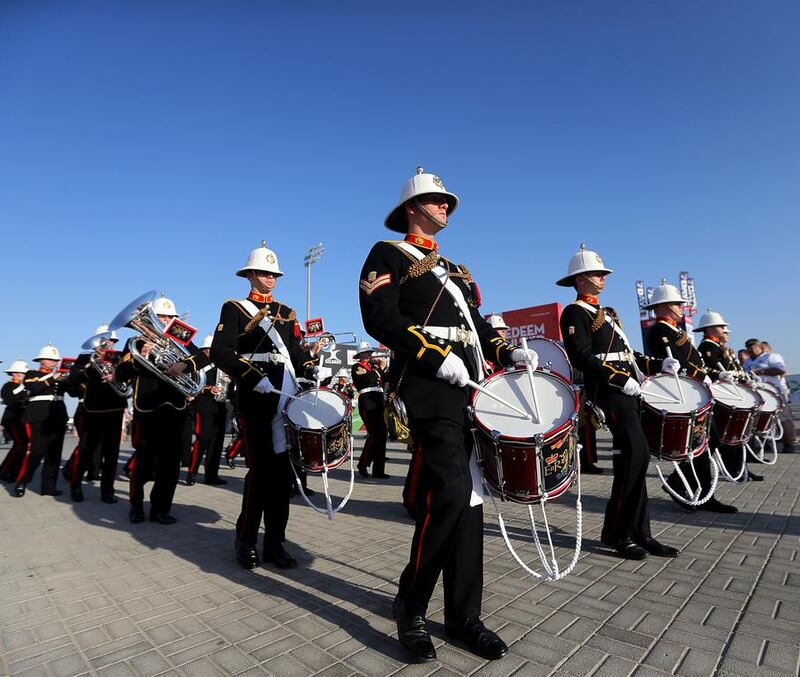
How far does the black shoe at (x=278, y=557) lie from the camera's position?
4.03 metres

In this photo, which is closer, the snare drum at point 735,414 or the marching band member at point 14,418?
the snare drum at point 735,414

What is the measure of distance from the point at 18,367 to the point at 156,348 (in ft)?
17.8

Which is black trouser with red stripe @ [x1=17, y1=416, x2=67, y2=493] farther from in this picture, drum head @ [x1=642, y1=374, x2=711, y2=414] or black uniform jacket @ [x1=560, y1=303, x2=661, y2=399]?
drum head @ [x1=642, y1=374, x2=711, y2=414]

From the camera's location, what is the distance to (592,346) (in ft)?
14.8

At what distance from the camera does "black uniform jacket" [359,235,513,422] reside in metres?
2.70

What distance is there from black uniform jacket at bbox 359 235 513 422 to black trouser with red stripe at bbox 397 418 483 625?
0.46 feet

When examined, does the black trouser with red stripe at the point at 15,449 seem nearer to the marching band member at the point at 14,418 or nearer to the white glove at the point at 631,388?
the marching band member at the point at 14,418

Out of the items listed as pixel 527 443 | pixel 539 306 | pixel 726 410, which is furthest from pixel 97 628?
pixel 539 306

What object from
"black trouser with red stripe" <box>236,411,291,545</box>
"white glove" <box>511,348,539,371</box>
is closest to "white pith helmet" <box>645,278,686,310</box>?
"white glove" <box>511,348,539,371</box>

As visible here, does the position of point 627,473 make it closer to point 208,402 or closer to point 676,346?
point 676,346

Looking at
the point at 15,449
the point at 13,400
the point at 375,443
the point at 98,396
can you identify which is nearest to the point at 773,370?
the point at 375,443

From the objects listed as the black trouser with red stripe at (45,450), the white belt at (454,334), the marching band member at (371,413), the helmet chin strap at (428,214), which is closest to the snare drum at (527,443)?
the white belt at (454,334)

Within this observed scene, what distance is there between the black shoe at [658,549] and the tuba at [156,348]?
4.92 m

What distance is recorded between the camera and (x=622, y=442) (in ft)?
14.2
